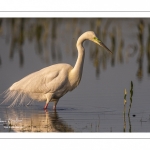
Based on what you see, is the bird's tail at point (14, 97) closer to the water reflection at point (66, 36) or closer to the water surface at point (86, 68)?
the water surface at point (86, 68)

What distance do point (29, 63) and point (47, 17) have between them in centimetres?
218

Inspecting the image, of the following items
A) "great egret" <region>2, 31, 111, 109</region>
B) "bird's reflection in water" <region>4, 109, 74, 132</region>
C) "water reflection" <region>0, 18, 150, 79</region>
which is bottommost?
"bird's reflection in water" <region>4, 109, 74, 132</region>

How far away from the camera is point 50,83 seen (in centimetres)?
1330

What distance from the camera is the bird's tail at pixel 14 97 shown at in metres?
13.3

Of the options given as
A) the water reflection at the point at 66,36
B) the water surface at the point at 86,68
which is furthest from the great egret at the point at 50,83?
the water reflection at the point at 66,36

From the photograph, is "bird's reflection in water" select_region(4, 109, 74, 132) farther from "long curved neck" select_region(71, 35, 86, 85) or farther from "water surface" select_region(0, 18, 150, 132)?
"long curved neck" select_region(71, 35, 86, 85)

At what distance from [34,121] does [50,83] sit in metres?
1.11

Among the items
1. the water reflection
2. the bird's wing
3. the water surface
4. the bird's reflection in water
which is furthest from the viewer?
the water reflection

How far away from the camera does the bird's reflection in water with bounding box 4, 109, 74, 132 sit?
11.9 m

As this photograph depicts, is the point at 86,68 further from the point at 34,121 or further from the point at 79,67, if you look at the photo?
the point at 34,121

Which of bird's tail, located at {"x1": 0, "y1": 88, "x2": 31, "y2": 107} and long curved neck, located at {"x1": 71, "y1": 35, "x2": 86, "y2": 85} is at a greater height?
long curved neck, located at {"x1": 71, "y1": 35, "x2": 86, "y2": 85}

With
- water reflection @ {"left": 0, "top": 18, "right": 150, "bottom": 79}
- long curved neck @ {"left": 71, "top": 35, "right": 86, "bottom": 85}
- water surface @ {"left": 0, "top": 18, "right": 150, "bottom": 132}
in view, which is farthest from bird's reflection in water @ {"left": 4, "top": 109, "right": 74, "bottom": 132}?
water reflection @ {"left": 0, "top": 18, "right": 150, "bottom": 79}
